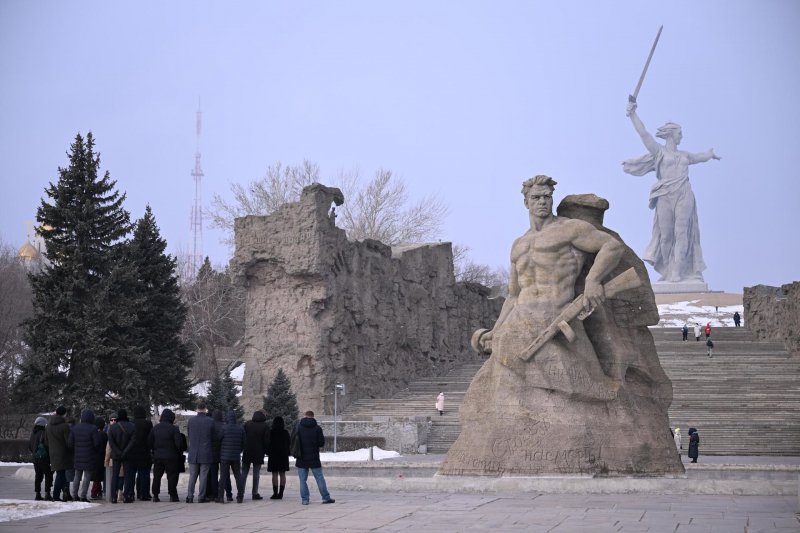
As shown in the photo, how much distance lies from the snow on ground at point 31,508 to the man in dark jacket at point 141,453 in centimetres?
62

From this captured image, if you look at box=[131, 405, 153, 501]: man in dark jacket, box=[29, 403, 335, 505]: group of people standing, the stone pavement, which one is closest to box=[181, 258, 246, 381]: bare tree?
box=[29, 403, 335, 505]: group of people standing

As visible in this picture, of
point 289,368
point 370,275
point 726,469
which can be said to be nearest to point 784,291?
point 370,275

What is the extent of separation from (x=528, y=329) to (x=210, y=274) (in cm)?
3764

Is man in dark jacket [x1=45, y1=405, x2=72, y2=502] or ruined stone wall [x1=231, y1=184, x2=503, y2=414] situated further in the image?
ruined stone wall [x1=231, y1=184, x2=503, y2=414]

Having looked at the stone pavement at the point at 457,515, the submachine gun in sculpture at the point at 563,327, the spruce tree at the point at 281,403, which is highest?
the submachine gun in sculpture at the point at 563,327

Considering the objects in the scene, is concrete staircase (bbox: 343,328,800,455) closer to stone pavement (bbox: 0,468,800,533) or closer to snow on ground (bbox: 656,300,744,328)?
snow on ground (bbox: 656,300,744,328)

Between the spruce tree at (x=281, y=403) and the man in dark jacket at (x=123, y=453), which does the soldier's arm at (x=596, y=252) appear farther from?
the spruce tree at (x=281, y=403)

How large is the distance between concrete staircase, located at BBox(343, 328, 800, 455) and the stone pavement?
12631 mm

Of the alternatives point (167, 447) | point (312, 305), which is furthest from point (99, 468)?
point (312, 305)

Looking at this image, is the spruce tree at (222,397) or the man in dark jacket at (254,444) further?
the spruce tree at (222,397)

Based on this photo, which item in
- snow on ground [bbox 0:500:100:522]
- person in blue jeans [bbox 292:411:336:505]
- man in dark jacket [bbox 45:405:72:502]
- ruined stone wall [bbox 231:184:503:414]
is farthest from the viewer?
ruined stone wall [bbox 231:184:503:414]

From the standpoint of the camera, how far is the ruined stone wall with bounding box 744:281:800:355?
32625mm

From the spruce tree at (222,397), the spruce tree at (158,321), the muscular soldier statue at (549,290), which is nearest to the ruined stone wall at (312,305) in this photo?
the spruce tree at (158,321)

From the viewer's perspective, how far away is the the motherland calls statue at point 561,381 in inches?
453
